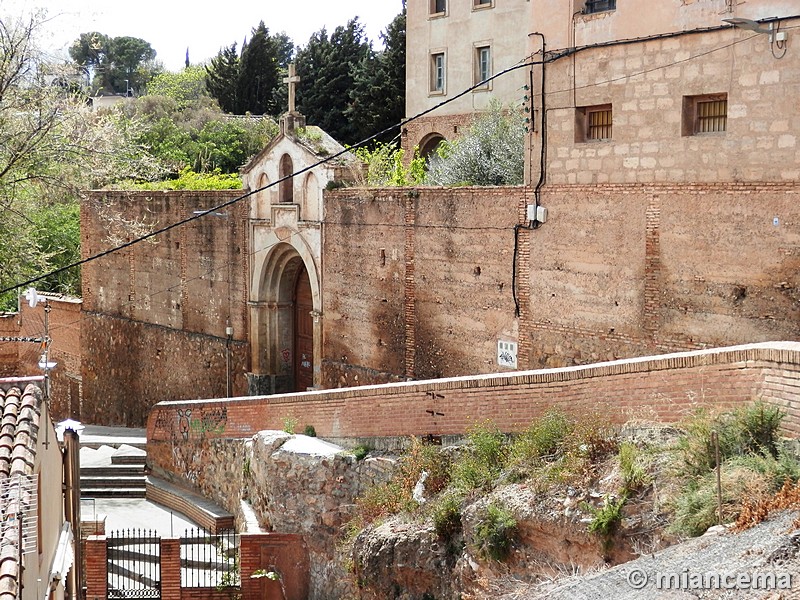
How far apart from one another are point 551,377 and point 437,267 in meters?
6.69

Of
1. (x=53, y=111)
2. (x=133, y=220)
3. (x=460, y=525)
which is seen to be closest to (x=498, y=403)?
(x=460, y=525)

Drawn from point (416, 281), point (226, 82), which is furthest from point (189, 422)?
point (226, 82)

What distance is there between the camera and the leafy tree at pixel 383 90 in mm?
41938

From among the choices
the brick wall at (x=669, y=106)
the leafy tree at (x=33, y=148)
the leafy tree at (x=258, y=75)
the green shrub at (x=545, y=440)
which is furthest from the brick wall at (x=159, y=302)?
the leafy tree at (x=258, y=75)

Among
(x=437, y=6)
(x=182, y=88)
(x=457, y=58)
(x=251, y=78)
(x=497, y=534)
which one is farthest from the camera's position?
(x=182, y=88)

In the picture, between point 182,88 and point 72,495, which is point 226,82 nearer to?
point 182,88

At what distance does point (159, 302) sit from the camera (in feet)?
88.7

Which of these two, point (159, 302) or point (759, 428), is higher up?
point (159, 302)

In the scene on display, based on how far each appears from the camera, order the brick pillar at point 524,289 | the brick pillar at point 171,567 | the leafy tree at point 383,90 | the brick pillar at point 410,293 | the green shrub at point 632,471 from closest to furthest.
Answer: the green shrub at point 632,471 → the brick pillar at point 171,567 → the brick pillar at point 524,289 → the brick pillar at point 410,293 → the leafy tree at point 383,90

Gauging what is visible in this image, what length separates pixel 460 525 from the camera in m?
12.3

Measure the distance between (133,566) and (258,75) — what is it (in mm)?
39931

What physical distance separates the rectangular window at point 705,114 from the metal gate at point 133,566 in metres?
9.69

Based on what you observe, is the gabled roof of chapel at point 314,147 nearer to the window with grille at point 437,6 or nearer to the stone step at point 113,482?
the stone step at point 113,482

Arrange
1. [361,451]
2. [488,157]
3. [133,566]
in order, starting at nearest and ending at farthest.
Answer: [361,451]
[133,566]
[488,157]
